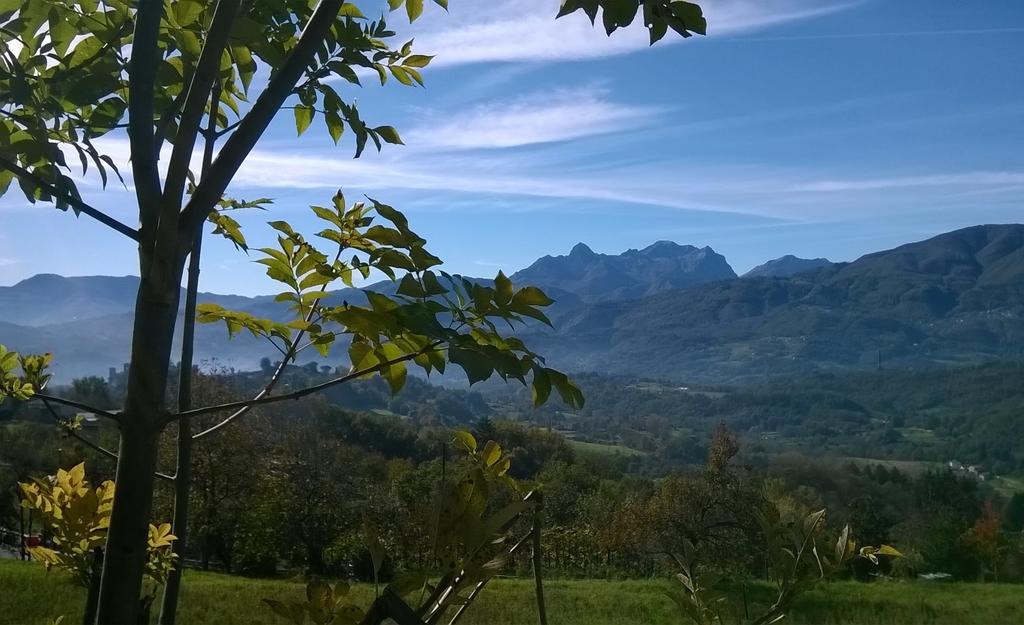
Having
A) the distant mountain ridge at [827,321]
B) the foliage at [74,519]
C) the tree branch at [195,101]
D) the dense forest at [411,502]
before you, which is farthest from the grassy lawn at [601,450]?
the distant mountain ridge at [827,321]

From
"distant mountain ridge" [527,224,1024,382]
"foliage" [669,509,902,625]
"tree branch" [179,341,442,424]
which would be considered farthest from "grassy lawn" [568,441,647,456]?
"distant mountain ridge" [527,224,1024,382]

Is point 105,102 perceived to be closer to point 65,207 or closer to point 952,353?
point 65,207

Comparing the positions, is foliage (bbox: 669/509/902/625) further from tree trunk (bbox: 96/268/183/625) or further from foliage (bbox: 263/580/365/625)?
tree trunk (bbox: 96/268/183/625)

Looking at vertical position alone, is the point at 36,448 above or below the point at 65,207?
below

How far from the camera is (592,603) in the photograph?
778cm

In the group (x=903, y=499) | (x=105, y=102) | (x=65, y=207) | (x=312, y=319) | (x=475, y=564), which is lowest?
(x=903, y=499)

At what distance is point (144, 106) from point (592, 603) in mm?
7773

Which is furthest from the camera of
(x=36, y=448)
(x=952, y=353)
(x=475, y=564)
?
(x=952, y=353)

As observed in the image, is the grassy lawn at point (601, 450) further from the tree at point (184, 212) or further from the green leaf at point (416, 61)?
the tree at point (184, 212)

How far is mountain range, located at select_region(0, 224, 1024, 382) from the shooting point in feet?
506

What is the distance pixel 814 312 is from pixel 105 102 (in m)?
189

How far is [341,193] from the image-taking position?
112 centimetres

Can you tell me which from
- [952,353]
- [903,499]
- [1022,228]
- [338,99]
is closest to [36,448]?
[338,99]

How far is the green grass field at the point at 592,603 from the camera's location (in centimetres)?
512
